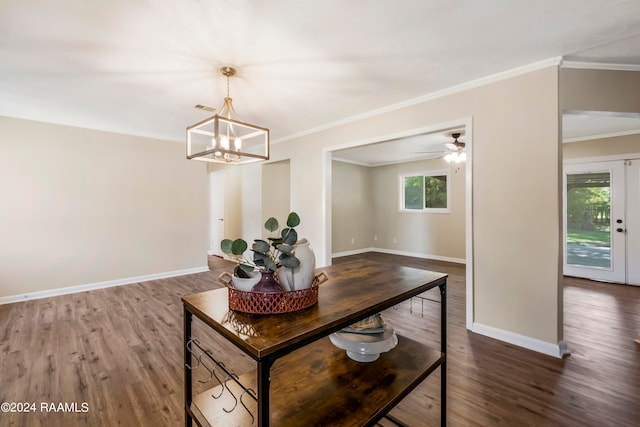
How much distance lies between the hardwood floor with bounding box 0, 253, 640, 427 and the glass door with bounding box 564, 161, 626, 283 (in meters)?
1.28

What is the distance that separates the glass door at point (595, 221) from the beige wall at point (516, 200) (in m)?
3.40

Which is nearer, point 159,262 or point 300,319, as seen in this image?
point 300,319

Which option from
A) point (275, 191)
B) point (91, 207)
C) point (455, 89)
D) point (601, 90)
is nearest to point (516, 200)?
point (601, 90)

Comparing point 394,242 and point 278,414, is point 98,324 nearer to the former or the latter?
point 278,414

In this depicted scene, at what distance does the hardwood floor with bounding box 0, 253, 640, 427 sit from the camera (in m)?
1.70

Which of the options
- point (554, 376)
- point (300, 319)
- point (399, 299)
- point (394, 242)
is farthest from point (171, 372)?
point (394, 242)

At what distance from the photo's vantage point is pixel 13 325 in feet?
9.72

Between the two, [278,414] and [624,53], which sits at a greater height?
[624,53]

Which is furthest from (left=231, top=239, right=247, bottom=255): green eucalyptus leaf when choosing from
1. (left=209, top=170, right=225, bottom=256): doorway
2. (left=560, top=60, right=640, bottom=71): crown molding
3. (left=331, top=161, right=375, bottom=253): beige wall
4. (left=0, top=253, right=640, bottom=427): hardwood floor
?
(left=209, top=170, right=225, bottom=256): doorway

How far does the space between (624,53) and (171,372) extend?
4296 millimetres

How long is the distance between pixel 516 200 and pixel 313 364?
228cm

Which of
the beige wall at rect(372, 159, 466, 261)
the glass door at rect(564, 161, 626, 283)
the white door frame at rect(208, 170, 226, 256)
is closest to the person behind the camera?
the glass door at rect(564, 161, 626, 283)

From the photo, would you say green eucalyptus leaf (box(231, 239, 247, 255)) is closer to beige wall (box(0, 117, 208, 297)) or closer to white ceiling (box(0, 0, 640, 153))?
white ceiling (box(0, 0, 640, 153))

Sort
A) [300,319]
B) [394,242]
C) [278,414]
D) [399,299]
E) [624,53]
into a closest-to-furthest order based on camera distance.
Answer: [300,319] < [278,414] < [399,299] < [624,53] < [394,242]
